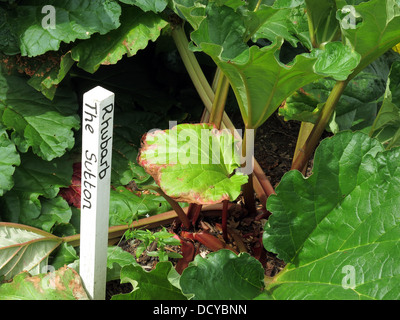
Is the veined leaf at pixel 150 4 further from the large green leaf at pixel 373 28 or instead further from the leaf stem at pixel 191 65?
the large green leaf at pixel 373 28

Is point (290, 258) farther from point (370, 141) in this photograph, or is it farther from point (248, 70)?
point (248, 70)

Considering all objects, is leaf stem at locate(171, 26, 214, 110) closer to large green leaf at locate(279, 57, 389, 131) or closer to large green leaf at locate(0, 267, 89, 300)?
large green leaf at locate(279, 57, 389, 131)

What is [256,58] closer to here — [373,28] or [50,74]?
[373,28]

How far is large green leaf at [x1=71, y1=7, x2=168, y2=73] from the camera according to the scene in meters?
1.65

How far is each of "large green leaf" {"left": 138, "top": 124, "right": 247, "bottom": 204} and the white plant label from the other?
8.7 inches

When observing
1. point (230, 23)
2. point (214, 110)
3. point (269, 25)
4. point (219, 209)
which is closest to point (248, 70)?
point (230, 23)

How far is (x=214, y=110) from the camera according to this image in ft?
5.74

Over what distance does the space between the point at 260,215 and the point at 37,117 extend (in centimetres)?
73

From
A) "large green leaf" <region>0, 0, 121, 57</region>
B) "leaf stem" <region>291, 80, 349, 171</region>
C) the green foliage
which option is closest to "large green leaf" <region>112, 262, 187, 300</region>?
the green foliage

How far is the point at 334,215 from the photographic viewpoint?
1.35 meters

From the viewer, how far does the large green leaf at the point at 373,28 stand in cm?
132

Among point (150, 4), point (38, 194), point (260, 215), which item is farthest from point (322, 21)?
point (38, 194)

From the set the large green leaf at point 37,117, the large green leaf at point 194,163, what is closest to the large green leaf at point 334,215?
the large green leaf at point 194,163

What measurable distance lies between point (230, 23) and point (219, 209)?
57 centimetres
